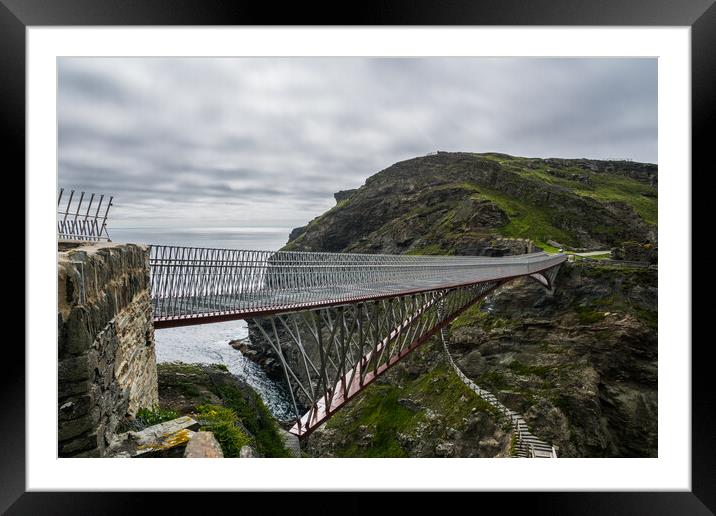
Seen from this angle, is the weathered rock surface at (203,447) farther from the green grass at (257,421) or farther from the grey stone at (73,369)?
the green grass at (257,421)

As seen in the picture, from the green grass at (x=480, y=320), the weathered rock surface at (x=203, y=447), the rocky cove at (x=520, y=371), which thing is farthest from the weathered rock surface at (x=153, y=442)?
the green grass at (x=480, y=320)

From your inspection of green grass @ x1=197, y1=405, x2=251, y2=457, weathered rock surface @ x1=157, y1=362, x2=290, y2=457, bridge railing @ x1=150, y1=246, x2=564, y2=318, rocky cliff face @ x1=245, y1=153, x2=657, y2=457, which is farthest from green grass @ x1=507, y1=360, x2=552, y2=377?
green grass @ x1=197, y1=405, x2=251, y2=457

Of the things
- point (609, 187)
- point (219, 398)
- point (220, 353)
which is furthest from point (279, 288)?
point (609, 187)

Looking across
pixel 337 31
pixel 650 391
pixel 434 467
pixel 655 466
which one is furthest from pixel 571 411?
pixel 337 31

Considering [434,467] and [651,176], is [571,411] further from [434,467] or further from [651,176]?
[651,176]

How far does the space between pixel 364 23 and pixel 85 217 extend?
7.96 m

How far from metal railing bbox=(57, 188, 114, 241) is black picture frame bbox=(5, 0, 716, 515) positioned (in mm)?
4347

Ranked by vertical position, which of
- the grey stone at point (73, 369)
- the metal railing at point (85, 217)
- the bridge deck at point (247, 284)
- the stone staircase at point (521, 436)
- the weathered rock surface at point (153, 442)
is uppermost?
the metal railing at point (85, 217)

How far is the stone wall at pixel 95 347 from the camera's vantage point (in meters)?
3.27

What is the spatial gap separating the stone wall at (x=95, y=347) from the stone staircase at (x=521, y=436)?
13.1 metres

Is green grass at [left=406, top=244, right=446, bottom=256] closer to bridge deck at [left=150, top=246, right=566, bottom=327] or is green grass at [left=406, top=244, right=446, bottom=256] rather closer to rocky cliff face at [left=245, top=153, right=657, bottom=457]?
rocky cliff face at [left=245, top=153, right=657, bottom=457]

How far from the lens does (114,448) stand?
3861mm
